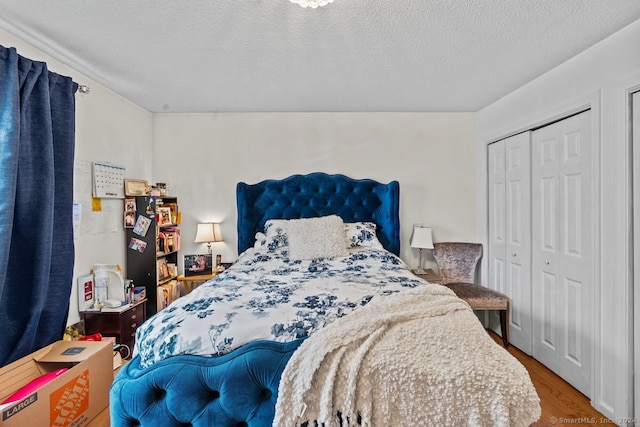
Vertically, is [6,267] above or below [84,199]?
below

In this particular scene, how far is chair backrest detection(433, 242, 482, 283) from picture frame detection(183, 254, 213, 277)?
92.8 inches

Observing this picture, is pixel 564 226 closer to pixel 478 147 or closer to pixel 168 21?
pixel 478 147

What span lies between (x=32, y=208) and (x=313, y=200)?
224 cm

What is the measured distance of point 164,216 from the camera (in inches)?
130

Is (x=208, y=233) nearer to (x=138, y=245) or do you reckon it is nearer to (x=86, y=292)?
(x=138, y=245)

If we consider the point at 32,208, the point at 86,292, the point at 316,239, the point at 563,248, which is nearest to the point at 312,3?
the point at 316,239

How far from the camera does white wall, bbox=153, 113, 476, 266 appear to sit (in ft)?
11.6

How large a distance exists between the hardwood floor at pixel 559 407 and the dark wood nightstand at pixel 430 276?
0.99 metres

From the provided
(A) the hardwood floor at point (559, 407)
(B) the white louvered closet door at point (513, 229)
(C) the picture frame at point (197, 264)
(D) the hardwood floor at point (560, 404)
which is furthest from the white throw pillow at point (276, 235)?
(D) the hardwood floor at point (560, 404)

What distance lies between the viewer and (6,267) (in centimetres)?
185

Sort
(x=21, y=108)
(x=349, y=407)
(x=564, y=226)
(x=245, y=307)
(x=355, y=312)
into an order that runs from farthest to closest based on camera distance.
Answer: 1. (x=564, y=226)
2. (x=21, y=108)
3. (x=245, y=307)
4. (x=355, y=312)
5. (x=349, y=407)

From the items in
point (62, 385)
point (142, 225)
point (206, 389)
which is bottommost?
point (62, 385)

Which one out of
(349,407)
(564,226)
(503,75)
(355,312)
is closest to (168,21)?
(355,312)

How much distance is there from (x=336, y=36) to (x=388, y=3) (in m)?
0.41
